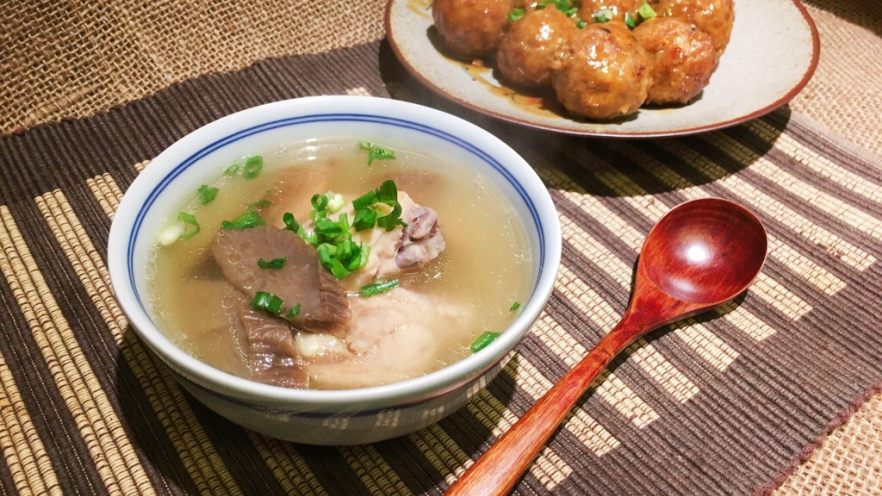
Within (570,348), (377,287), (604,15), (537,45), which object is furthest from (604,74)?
(377,287)

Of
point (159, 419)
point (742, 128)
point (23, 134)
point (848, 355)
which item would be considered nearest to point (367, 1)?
point (23, 134)

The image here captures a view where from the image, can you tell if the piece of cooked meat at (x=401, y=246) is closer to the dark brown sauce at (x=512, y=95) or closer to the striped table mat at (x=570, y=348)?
the striped table mat at (x=570, y=348)

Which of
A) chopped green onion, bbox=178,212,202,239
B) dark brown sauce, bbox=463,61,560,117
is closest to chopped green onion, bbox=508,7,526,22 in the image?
dark brown sauce, bbox=463,61,560,117

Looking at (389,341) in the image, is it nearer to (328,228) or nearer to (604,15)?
(328,228)

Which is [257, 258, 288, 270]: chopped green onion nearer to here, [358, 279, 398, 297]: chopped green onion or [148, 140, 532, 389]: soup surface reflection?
[148, 140, 532, 389]: soup surface reflection

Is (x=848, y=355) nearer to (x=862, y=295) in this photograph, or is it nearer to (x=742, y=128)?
(x=862, y=295)
